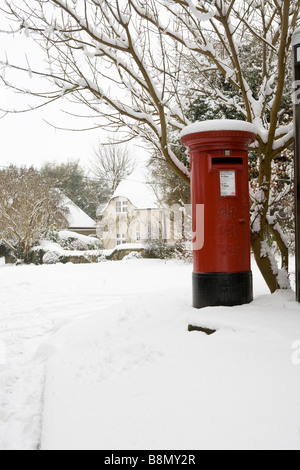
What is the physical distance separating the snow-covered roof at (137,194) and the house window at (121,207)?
0.50 metres

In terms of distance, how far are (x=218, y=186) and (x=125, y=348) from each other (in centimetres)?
172

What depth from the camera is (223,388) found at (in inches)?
102

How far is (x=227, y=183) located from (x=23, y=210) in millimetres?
17096

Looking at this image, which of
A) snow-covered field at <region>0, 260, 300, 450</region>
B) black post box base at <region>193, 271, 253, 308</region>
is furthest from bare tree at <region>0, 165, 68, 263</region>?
black post box base at <region>193, 271, 253, 308</region>

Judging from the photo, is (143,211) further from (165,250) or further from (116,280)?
(116,280)

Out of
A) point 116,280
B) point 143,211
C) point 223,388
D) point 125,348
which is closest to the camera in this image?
point 223,388

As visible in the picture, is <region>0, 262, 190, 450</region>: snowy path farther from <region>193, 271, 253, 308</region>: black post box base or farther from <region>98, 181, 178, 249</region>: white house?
<region>98, 181, 178, 249</region>: white house

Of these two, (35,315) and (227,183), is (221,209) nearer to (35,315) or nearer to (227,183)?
(227,183)

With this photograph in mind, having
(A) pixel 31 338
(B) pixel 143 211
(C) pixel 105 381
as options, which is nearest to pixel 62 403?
(C) pixel 105 381

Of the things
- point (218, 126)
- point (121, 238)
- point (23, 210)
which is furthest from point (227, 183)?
point (121, 238)

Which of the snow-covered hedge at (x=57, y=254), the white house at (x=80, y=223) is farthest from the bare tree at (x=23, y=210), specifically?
the white house at (x=80, y=223)

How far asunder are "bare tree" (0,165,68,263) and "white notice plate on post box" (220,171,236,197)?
1675 centimetres

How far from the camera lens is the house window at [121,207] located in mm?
27459

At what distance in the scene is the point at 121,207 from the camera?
2788 centimetres
